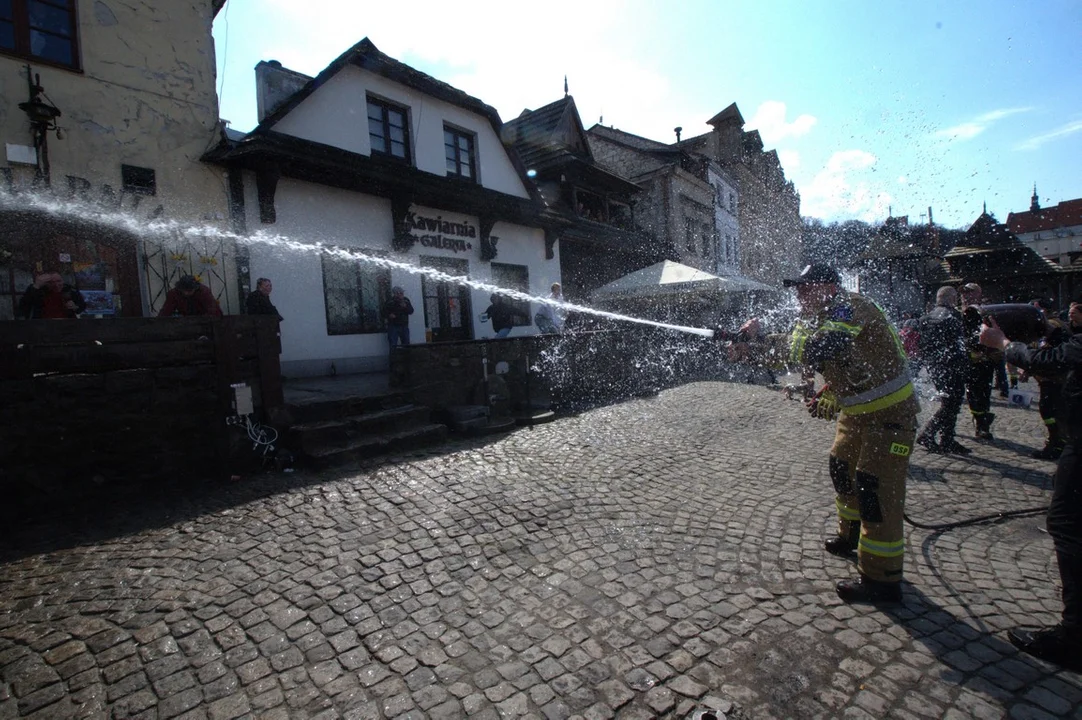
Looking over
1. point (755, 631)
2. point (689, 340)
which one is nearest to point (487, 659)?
point (755, 631)

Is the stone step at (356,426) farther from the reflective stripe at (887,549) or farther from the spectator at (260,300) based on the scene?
the reflective stripe at (887,549)

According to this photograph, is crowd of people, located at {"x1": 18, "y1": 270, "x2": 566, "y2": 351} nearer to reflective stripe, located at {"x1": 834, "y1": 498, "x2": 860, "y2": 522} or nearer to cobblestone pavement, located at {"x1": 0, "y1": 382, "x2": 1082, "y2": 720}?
cobblestone pavement, located at {"x1": 0, "y1": 382, "x2": 1082, "y2": 720}

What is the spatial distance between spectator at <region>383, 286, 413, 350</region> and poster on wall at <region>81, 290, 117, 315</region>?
4.74 m

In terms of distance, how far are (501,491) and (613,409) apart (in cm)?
478

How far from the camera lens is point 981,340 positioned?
3852mm

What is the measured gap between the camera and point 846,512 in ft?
12.6

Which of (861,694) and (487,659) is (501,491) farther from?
(861,694)

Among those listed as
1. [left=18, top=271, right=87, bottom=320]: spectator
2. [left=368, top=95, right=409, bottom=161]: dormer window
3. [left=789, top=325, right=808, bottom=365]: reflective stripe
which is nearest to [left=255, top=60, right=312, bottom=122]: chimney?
[left=368, top=95, right=409, bottom=161]: dormer window

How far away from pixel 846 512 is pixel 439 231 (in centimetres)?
1163

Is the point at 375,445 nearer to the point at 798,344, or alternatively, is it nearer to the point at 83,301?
the point at 798,344

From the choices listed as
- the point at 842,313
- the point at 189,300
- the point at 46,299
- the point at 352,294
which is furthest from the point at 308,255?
the point at 842,313

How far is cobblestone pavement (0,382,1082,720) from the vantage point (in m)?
2.51

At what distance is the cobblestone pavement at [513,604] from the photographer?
8.24ft

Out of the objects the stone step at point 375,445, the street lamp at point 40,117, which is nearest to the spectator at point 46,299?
the street lamp at point 40,117
